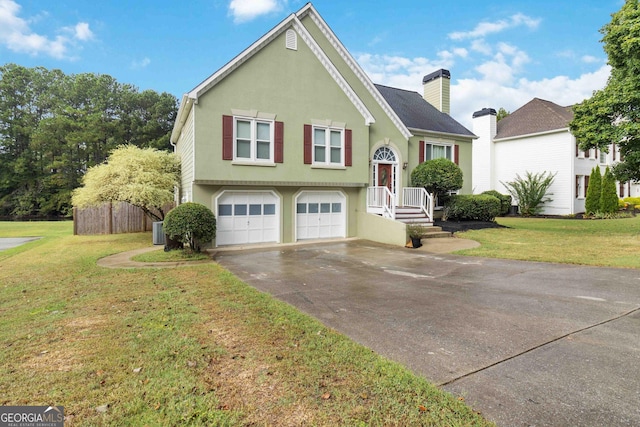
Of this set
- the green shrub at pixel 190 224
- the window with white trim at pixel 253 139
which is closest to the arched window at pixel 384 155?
the window with white trim at pixel 253 139

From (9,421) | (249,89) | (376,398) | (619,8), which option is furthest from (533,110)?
(9,421)

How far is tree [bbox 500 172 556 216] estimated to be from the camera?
76.9 ft

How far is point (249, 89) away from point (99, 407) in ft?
38.4

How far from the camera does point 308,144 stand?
13.6 metres

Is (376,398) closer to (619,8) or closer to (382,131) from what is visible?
(382,131)

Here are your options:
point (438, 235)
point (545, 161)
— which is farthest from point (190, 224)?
point (545, 161)

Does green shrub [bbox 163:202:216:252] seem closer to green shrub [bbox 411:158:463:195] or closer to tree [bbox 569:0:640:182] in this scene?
green shrub [bbox 411:158:463:195]

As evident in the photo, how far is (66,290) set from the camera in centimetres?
647

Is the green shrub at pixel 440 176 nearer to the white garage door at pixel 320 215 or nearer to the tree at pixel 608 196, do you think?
the white garage door at pixel 320 215

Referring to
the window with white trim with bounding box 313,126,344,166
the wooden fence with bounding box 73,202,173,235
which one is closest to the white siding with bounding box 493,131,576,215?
the window with white trim with bounding box 313,126,344,166

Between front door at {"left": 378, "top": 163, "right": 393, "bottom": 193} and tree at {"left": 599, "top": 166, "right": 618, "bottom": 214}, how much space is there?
16161 mm

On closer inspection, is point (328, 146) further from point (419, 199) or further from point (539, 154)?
point (539, 154)

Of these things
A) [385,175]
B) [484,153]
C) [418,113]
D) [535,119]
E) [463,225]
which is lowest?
[463,225]

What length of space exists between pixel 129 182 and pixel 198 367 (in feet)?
43.7
